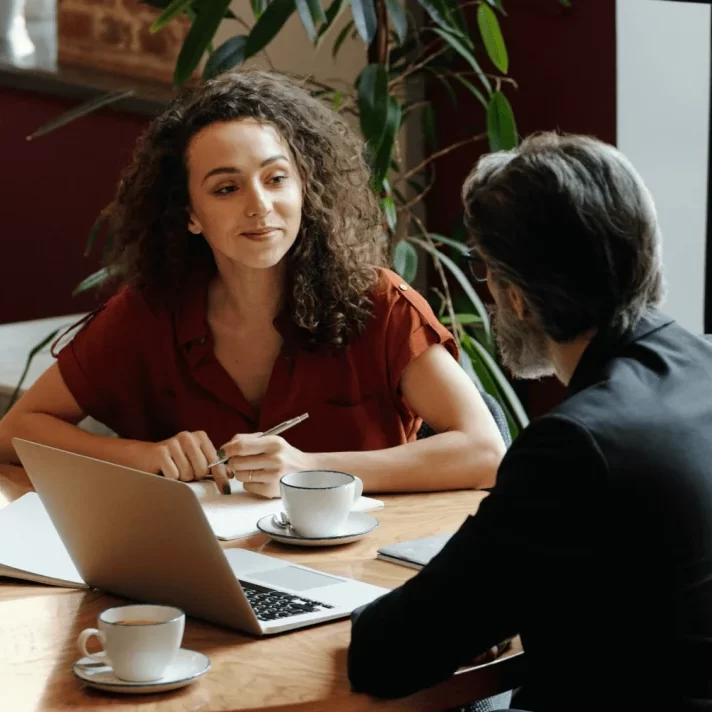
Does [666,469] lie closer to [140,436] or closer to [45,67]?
[140,436]

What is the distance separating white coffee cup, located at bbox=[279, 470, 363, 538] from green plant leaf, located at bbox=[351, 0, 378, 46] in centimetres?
126

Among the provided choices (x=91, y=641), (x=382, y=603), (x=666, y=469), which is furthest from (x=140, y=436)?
(x=666, y=469)

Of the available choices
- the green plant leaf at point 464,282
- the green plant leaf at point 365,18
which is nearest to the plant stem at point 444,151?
the green plant leaf at point 464,282

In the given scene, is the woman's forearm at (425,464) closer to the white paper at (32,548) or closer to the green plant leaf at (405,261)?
the white paper at (32,548)

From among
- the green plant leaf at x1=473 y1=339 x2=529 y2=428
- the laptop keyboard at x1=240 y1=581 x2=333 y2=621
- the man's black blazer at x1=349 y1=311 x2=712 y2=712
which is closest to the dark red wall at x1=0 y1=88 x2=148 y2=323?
the green plant leaf at x1=473 y1=339 x2=529 y2=428

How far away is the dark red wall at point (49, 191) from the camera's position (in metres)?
3.83

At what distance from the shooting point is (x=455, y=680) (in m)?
1.17

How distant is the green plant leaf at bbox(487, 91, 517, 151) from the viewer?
2.73 metres

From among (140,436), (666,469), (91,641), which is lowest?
(140,436)

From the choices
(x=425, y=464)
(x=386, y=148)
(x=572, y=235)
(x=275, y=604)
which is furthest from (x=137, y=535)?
(x=386, y=148)

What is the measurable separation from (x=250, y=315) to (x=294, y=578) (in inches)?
31.1

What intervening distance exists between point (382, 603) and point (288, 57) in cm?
262

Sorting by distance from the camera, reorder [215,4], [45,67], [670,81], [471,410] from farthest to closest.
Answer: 1. [45,67]
2. [670,81]
3. [215,4]
4. [471,410]

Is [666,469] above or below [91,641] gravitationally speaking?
above
